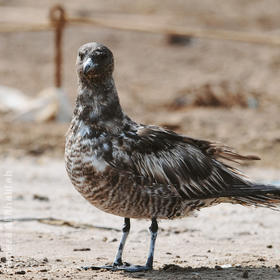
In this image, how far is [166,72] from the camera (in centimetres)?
1697

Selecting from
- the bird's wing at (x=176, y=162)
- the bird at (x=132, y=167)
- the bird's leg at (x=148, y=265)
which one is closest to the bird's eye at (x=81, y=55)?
the bird at (x=132, y=167)

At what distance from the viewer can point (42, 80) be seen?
16.0 metres

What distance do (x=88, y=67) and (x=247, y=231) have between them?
2.64 meters

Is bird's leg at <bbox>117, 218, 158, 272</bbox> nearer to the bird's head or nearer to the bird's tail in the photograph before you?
the bird's tail

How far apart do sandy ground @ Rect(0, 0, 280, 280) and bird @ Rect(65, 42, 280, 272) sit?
0.50 metres

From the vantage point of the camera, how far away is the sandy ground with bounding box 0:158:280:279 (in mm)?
6191

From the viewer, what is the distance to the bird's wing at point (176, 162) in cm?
608

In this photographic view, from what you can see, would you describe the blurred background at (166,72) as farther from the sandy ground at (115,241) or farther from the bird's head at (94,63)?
the bird's head at (94,63)

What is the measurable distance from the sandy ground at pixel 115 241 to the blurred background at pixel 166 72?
2397 millimetres

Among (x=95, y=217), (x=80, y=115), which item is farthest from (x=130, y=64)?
(x=80, y=115)

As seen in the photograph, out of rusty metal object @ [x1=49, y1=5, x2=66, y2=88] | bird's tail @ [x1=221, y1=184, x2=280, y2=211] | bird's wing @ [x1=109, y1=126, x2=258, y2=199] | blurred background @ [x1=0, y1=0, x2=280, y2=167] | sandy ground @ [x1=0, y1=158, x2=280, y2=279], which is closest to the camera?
bird's wing @ [x1=109, y1=126, x2=258, y2=199]

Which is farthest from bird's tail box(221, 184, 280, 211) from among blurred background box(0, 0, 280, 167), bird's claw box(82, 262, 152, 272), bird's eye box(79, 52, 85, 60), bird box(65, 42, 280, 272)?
blurred background box(0, 0, 280, 167)

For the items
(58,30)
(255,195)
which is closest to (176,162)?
(255,195)

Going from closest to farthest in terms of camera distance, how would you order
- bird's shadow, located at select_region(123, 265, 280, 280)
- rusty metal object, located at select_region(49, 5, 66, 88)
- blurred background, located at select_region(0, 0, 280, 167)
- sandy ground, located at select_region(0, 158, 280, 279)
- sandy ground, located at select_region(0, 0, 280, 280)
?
bird's shadow, located at select_region(123, 265, 280, 280)
sandy ground, located at select_region(0, 158, 280, 279)
sandy ground, located at select_region(0, 0, 280, 280)
blurred background, located at select_region(0, 0, 280, 167)
rusty metal object, located at select_region(49, 5, 66, 88)
